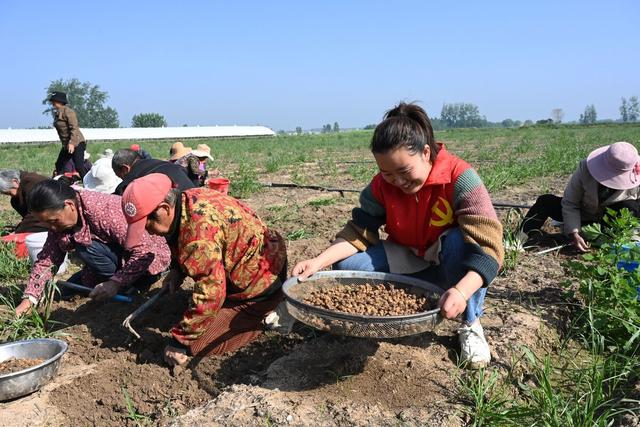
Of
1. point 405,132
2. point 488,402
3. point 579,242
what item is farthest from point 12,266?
point 579,242

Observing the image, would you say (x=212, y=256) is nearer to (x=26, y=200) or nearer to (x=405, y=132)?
(x=405, y=132)

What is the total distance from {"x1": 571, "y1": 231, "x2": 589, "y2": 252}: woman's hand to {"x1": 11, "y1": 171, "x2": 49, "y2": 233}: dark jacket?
432cm

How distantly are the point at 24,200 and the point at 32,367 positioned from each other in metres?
2.60

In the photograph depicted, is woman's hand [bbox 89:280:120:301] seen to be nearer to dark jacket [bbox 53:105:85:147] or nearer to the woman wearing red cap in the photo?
the woman wearing red cap

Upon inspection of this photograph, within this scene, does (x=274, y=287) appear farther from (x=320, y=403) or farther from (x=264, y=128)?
(x=264, y=128)

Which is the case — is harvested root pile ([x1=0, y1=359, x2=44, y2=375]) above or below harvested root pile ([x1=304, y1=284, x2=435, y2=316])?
below

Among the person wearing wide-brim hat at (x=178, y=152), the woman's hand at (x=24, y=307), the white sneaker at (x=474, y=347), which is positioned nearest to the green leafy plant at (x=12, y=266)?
the woman's hand at (x=24, y=307)

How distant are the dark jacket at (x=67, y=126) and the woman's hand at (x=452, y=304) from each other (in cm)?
697

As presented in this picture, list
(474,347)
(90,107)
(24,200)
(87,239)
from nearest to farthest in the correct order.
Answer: (474,347)
(87,239)
(24,200)
(90,107)

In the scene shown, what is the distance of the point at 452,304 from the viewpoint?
2014 mm

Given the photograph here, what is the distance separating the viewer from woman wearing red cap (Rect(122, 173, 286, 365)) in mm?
2486

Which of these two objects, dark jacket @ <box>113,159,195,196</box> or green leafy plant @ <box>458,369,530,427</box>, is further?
dark jacket @ <box>113,159,195,196</box>

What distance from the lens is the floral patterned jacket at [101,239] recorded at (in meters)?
3.27

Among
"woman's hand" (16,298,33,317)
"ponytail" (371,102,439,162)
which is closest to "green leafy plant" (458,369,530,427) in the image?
"ponytail" (371,102,439,162)
